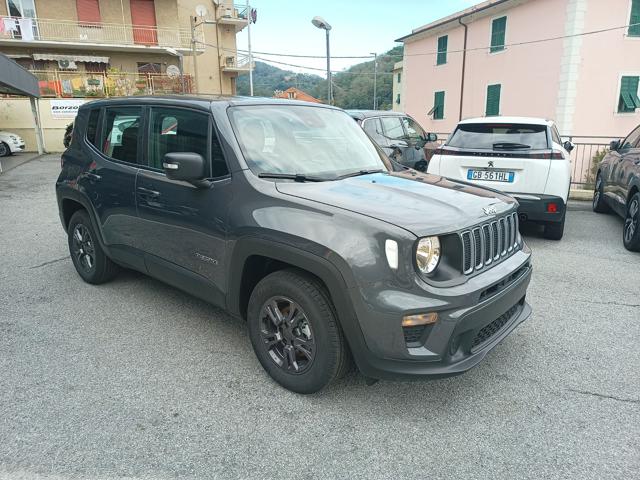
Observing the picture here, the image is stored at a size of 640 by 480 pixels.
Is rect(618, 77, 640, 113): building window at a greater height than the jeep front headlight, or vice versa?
rect(618, 77, 640, 113): building window

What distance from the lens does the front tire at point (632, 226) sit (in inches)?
230

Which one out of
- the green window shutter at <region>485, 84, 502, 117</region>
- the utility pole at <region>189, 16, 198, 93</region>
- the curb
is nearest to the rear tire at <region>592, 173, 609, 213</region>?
the curb

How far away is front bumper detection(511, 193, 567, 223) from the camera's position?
230 inches

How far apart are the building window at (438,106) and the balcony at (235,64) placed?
15.4 metres

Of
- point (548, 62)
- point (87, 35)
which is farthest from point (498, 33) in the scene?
point (87, 35)

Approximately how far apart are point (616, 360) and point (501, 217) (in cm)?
137

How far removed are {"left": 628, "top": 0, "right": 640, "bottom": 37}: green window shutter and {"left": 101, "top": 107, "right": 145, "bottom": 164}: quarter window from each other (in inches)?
836

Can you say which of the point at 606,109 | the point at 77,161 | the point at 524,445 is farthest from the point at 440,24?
the point at 524,445

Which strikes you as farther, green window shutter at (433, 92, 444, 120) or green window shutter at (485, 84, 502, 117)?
green window shutter at (433, 92, 444, 120)

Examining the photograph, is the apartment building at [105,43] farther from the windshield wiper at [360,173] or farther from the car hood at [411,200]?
the car hood at [411,200]

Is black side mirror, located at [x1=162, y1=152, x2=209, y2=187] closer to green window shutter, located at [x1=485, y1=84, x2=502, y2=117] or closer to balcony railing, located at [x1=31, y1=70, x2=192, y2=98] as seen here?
balcony railing, located at [x1=31, y1=70, x2=192, y2=98]

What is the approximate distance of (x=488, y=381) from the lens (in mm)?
3012

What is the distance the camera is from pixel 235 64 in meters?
35.9

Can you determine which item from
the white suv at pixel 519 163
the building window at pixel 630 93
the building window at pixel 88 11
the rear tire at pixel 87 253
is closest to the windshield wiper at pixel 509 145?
the white suv at pixel 519 163
